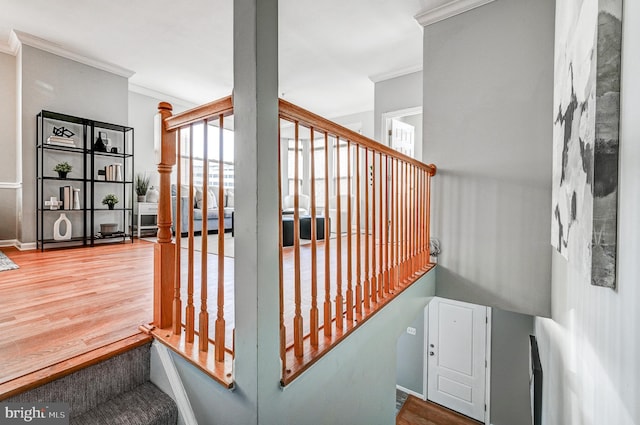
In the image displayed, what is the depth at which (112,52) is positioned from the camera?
159 inches

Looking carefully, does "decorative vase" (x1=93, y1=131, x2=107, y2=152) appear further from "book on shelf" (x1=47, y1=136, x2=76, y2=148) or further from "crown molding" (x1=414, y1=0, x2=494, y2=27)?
"crown molding" (x1=414, y1=0, x2=494, y2=27)

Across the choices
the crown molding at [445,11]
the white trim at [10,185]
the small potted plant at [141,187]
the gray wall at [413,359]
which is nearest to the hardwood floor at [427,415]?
the gray wall at [413,359]

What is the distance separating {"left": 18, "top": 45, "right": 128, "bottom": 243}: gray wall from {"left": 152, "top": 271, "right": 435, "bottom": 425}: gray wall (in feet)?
12.9

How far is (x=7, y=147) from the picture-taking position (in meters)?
3.93

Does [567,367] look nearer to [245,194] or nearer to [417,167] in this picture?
[417,167]

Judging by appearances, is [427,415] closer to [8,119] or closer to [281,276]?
[281,276]

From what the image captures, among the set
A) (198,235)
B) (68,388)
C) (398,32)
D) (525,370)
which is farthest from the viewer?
(198,235)

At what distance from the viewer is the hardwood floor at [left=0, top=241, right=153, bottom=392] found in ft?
4.06

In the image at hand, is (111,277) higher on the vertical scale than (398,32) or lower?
lower

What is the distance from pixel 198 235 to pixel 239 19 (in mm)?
4927

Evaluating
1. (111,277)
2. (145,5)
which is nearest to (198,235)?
(111,277)

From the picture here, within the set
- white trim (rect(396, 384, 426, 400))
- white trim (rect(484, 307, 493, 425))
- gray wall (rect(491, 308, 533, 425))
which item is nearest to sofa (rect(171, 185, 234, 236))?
white trim (rect(396, 384, 426, 400))

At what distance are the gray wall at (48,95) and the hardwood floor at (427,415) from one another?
19.1 ft

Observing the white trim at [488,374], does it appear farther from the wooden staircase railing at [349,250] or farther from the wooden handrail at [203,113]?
the wooden handrail at [203,113]
